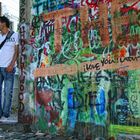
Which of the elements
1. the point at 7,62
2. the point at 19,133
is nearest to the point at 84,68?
the point at 19,133

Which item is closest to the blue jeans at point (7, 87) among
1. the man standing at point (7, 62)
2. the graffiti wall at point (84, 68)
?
the man standing at point (7, 62)

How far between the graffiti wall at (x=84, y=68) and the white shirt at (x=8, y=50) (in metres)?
0.48

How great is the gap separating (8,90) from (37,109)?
110 centimetres

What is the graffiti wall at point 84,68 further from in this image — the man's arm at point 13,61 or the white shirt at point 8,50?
the white shirt at point 8,50

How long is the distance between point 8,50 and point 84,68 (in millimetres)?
2232

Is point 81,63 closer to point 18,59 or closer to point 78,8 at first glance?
point 78,8

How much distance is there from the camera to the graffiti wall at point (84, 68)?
565cm

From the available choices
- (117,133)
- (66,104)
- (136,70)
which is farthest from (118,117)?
(66,104)

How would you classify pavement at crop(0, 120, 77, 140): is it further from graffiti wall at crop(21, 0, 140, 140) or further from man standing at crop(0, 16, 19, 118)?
man standing at crop(0, 16, 19, 118)

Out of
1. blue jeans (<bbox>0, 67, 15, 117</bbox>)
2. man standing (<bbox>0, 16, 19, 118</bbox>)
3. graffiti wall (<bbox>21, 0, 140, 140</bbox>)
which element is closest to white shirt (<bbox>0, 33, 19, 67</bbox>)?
man standing (<bbox>0, 16, 19, 118</bbox>)

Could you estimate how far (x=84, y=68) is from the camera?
20.7 ft

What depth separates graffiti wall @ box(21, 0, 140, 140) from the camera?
5.65 m

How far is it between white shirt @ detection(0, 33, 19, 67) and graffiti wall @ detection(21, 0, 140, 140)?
1.57ft

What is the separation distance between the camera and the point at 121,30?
18.9ft
